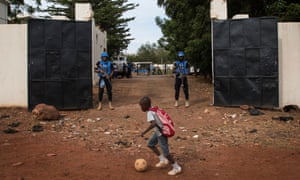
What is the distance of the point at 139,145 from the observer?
623 cm

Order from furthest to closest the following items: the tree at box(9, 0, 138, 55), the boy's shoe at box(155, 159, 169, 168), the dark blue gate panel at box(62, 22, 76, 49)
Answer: the tree at box(9, 0, 138, 55), the dark blue gate panel at box(62, 22, 76, 49), the boy's shoe at box(155, 159, 169, 168)

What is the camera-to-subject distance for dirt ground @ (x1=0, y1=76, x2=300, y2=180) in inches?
188

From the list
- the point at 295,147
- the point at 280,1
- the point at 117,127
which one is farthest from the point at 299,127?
the point at 280,1

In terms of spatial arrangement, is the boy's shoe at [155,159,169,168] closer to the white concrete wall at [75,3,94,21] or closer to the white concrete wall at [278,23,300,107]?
the white concrete wall at [278,23,300,107]

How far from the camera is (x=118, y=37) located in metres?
31.1

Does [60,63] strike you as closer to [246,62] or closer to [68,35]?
[68,35]

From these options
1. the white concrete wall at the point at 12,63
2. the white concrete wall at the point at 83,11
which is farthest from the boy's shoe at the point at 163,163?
the white concrete wall at the point at 83,11

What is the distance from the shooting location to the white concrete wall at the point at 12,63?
9.74m

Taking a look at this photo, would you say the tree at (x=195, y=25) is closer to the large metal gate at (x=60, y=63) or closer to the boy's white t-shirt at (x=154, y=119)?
the large metal gate at (x=60, y=63)

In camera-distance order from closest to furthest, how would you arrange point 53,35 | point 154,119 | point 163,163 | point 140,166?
point 154,119 → point 140,166 → point 163,163 → point 53,35

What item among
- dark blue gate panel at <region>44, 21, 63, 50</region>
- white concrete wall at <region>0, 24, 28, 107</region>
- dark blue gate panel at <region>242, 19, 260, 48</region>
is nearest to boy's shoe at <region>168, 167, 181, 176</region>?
dark blue gate panel at <region>242, 19, 260, 48</region>

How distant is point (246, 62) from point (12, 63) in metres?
6.97

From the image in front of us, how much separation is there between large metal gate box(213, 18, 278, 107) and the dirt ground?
1.43ft

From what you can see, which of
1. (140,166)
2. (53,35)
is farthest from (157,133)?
(53,35)
